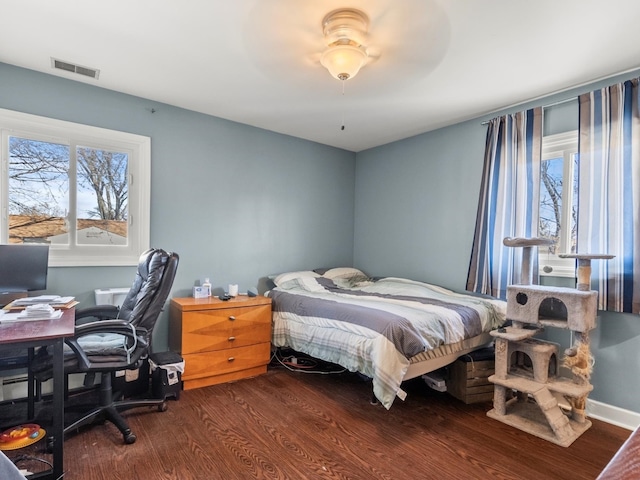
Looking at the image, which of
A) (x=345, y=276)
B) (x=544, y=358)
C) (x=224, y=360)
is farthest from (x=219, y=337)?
(x=544, y=358)

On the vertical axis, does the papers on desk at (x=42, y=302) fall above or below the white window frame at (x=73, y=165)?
below

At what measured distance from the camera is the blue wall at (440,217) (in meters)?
2.43

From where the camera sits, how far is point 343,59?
201cm

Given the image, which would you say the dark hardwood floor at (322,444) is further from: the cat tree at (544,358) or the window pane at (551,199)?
the window pane at (551,199)

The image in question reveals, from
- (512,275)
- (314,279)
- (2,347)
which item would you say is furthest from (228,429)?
(512,275)

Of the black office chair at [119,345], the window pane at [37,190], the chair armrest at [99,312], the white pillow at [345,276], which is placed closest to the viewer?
the black office chair at [119,345]

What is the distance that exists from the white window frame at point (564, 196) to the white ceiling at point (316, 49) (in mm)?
386

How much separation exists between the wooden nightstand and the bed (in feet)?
0.70

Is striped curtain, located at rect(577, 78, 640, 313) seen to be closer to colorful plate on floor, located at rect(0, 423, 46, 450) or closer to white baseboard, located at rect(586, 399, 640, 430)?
white baseboard, located at rect(586, 399, 640, 430)

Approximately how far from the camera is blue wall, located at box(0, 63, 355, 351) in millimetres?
2736

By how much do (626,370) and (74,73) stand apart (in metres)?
4.43

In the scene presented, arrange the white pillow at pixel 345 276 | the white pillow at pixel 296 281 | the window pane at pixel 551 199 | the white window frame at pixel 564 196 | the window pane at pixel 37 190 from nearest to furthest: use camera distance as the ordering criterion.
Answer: the window pane at pixel 37 190
the white window frame at pixel 564 196
the window pane at pixel 551 199
the white pillow at pixel 296 281
the white pillow at pixel 345 276

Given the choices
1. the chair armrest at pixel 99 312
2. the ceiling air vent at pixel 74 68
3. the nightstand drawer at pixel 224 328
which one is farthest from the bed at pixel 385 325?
the ceiling air vent at pixel 74 68

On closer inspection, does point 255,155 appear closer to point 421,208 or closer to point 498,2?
point 421,208
